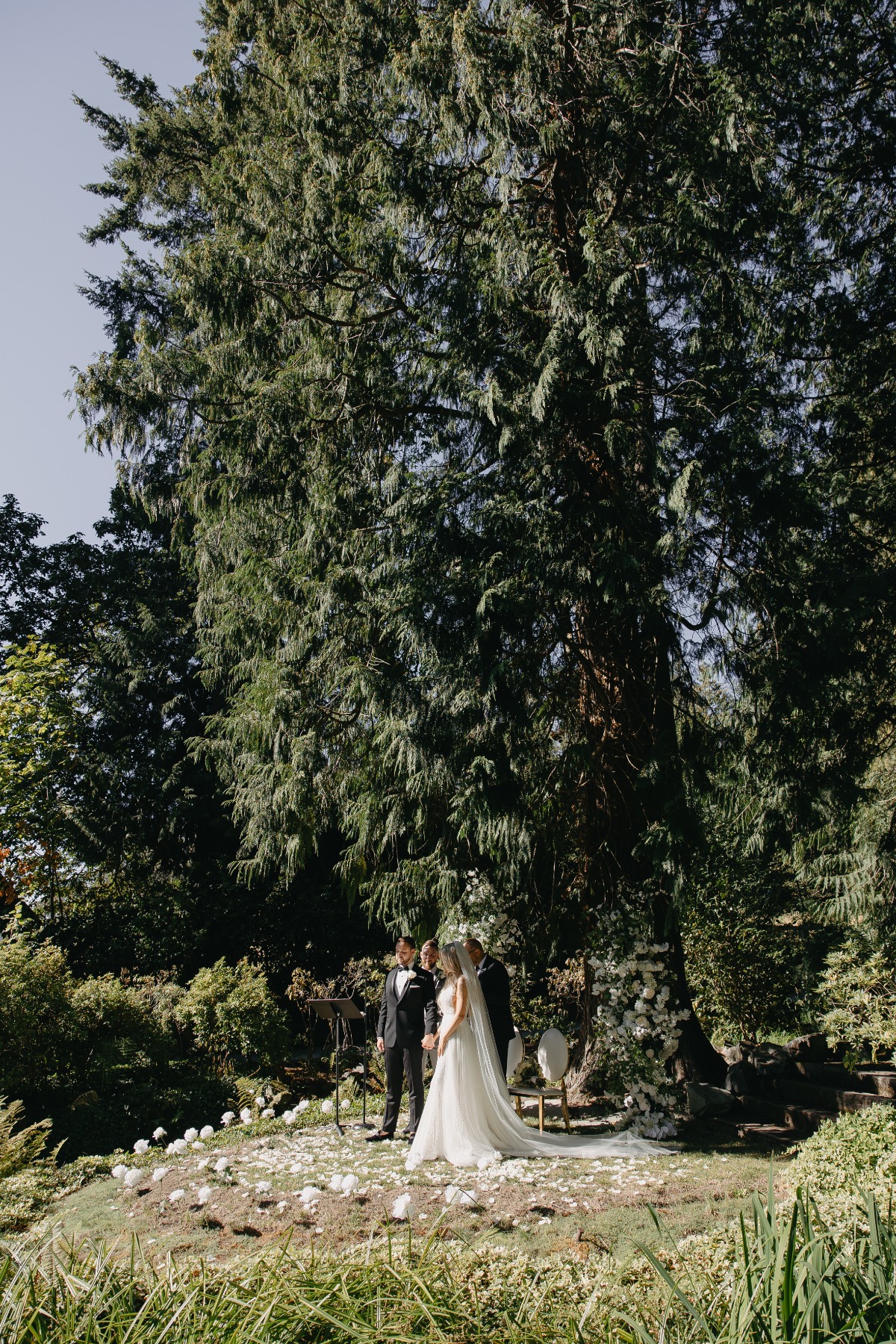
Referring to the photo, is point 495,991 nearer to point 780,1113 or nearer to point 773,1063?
point 780,1113

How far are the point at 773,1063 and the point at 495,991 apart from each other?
3185mm

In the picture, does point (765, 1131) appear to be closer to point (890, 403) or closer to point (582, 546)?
point (582, 546)

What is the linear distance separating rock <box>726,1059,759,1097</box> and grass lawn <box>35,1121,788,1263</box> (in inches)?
49.5

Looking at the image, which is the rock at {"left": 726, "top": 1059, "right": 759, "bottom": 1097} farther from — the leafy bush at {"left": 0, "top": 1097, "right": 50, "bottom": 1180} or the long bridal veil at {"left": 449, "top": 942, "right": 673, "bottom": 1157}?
the leafy bush at {"left": 0, "top": 1097, "right": 50, "bottom": 1180}

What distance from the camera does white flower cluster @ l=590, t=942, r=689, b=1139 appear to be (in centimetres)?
771

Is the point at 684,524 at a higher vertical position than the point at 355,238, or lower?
lower

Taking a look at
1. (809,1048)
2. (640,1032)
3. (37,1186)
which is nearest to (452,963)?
(640,1032)

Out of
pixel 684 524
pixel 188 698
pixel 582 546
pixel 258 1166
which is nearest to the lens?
pixel 258 1166

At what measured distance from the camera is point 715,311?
809 cm

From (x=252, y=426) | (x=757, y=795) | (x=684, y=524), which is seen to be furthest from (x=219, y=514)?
(x=757, y=795)

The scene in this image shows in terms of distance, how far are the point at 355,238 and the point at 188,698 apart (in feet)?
32.7

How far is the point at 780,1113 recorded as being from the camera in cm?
834

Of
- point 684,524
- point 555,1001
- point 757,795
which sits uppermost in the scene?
point 684,524

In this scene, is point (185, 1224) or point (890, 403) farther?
point (890, 403)
